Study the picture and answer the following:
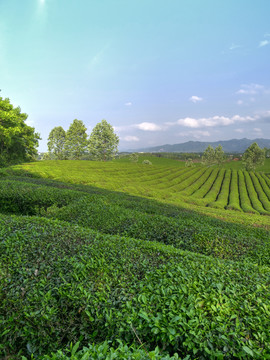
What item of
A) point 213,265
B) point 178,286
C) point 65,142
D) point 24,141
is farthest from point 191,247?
point 65,142

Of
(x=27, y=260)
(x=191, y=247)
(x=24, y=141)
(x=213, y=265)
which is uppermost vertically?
(x=24, y=141)

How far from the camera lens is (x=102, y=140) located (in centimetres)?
6712

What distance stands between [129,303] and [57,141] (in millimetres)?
69341

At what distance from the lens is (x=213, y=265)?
5.42 metres

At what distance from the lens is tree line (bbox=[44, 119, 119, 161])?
64.5 meters

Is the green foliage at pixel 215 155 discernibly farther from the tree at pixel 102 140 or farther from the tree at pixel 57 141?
the tree at pixel 57 141

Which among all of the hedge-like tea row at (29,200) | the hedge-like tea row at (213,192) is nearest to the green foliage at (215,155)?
the hedge-like tea row at (213,192)

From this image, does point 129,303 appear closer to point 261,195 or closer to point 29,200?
point 29,200

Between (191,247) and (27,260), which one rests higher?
(27,260)

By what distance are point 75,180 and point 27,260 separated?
2776cm

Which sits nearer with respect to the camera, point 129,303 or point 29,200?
point 129,303

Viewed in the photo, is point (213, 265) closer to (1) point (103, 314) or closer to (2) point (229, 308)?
(2) point (229, 308)

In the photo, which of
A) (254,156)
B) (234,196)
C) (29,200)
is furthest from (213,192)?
(254,156)

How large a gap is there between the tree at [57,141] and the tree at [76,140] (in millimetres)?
2279
